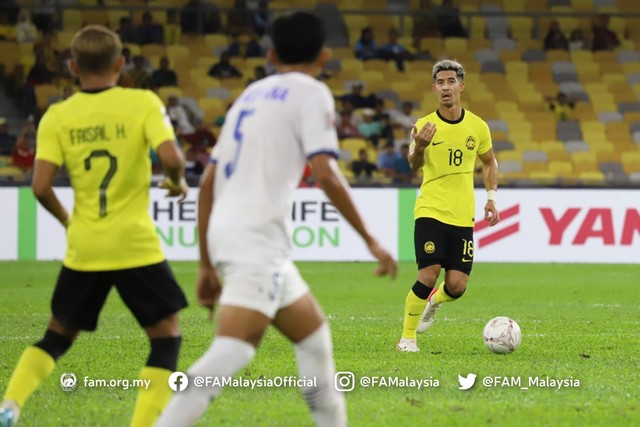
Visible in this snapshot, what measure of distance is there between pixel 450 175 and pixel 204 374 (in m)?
5.34

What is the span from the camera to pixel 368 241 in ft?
16.1

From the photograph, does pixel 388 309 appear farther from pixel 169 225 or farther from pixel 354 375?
pixel 169 225

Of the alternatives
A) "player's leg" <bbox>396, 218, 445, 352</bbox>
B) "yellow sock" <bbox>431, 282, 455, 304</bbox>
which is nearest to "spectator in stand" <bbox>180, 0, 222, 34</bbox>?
"yellow sock" <bbox>431, 282, 455, 304</bbox>

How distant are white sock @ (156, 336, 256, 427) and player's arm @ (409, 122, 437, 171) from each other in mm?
3729

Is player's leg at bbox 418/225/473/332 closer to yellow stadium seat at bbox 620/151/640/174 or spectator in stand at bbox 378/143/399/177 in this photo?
spectator in stand at bbox 378/143/399/177

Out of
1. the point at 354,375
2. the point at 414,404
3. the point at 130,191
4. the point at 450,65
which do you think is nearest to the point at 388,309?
the point at 450,65

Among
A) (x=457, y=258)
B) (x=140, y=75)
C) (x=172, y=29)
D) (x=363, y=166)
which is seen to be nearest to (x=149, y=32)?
(x=172, y=29)

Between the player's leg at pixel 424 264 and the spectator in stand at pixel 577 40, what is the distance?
18911 mm

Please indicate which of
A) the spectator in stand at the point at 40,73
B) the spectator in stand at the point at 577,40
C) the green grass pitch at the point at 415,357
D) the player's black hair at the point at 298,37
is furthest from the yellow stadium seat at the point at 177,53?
the player's black hair at the point at 298,37

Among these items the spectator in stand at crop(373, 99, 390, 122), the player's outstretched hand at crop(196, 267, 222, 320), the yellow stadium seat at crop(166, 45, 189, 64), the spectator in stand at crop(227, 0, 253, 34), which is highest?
the player's outstretched hand at crop(196, 267, 222, 320)

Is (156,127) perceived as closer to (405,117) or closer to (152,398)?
(152,398)

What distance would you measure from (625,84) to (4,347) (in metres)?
20.2

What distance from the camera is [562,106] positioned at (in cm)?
2622

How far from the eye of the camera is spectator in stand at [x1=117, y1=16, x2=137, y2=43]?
25.9 metres
